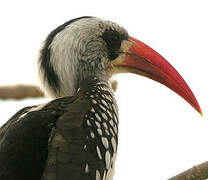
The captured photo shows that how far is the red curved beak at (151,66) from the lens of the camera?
19.9ft

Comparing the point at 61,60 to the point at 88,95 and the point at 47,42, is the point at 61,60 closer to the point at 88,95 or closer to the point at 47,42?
the point at 47,42

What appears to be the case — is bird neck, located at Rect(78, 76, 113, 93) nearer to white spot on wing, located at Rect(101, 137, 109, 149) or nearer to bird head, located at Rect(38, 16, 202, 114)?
bird head, located at Rect(38, 16, 202, 114)


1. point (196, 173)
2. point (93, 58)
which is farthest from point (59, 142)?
point (93, 58)

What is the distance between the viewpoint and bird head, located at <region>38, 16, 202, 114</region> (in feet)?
18.9

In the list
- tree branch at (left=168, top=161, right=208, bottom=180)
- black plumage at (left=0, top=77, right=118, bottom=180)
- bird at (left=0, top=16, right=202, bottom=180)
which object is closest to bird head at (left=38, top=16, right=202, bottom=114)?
bird at (left=0, top=16, right=202, bottom=180)

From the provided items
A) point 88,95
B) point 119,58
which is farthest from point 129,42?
point 88,95

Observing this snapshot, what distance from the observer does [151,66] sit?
6.07 meters

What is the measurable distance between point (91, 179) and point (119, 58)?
192 cm

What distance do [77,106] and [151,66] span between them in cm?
144

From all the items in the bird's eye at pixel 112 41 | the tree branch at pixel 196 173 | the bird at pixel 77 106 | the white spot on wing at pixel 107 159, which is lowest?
the tree branch at pixel 196 173

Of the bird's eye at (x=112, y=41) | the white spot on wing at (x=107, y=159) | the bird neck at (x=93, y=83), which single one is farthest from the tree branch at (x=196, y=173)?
the bird's eye at (x=112, y=41)

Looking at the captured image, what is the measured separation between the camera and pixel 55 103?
4.95m

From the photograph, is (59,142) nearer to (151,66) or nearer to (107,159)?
(107,159)

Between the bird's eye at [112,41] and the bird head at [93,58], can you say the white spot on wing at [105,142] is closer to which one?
the bird head at [93,58]
